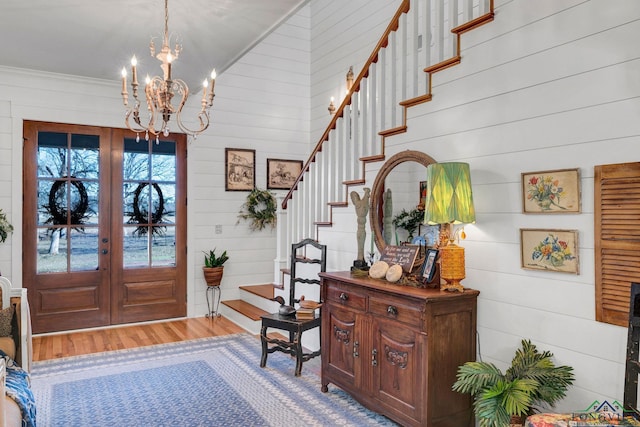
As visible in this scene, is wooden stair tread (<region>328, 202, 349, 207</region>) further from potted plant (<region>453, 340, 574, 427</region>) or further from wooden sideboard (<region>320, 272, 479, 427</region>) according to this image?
potted plant (<region>453, 340, 574, 427</region>)

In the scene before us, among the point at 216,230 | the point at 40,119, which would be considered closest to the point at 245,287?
the point at 216,230

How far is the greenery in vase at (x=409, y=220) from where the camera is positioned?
3.27m

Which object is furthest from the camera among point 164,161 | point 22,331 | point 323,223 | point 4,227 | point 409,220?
point 164,161

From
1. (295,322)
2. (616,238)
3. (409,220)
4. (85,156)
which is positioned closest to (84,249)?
(85,156)

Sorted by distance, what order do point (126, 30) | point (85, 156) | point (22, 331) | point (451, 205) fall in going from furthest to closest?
point (85, 156) < point (126, 30) < point (22, 331) < point (451, 205)

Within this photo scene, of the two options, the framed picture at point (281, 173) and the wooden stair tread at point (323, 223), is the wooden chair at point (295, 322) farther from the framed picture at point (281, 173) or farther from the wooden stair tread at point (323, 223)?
the framed picture at point (281, 173)

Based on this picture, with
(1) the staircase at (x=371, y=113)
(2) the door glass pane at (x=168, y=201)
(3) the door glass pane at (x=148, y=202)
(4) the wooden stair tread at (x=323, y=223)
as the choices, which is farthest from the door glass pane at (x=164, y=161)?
(4) the wooden stair tread at (x=323, y=223)

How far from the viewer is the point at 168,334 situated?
505 centimetres

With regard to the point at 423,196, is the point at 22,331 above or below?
below

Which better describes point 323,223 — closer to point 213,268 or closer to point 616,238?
Answer: point 213,268

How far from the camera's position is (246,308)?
5543 millimetres

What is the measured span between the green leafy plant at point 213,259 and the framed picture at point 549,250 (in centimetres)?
408

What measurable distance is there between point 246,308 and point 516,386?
388 centimetres

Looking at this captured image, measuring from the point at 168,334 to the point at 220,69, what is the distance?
2979mm
